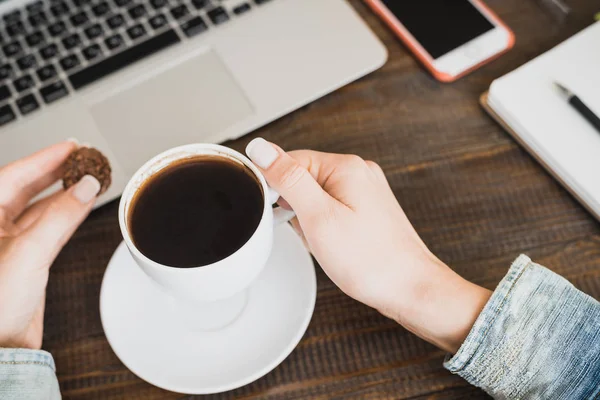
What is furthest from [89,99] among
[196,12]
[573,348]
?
[573,348]

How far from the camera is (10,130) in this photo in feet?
2.58

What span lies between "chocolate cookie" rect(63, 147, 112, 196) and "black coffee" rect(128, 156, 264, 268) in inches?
4.5

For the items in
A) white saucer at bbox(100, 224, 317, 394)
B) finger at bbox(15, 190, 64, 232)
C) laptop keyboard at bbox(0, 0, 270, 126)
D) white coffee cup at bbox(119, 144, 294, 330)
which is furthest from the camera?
laptop keyboard at bbox(0, 0, 270, 126)

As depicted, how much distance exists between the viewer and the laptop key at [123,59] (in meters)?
0.81

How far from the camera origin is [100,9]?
834 millimetres

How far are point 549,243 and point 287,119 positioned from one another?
1.31 ft

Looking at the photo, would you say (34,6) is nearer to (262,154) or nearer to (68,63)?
(68,63)

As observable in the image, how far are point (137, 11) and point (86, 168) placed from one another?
318mm

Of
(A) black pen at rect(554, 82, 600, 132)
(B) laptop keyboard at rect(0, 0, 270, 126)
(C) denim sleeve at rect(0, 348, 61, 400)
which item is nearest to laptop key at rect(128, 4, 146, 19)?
(B) laptop keyboard at rect(0, 0, 270, 126)

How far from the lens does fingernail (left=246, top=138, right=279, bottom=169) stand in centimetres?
55

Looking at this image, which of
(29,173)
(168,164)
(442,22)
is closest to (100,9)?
(29,173)

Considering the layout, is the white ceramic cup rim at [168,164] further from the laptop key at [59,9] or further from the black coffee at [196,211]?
the laptop key at [59,9]

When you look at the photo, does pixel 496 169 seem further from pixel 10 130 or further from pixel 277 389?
pixel 10 130

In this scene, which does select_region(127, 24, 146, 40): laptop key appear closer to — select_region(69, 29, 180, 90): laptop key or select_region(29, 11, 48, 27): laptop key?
select_region(69, 29, 180, 90): laptop key
